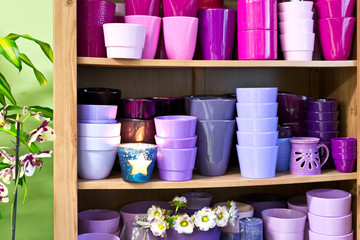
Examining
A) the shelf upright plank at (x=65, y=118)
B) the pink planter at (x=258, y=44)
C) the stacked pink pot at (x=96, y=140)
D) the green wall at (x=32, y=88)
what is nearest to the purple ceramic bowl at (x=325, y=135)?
the pink planter at (x=258, y=44)

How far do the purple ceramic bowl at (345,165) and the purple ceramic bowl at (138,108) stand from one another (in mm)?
616

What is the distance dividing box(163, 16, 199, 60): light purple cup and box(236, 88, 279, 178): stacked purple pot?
0.20m

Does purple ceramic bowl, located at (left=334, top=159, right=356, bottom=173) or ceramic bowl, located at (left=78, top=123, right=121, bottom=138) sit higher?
ceramic bowl, located at (left=78, top=123, right=121, bottom=138)

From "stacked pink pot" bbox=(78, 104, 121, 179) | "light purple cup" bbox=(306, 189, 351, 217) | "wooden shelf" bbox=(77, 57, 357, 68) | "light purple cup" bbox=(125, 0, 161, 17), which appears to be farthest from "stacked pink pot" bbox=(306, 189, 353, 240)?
"light purple cup" bbox=(125, 0, 161, 17)

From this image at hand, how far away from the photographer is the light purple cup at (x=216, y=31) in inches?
56.0

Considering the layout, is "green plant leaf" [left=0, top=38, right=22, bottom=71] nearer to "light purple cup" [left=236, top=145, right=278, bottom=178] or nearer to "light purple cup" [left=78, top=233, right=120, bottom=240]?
"light purple cup" [left=78, top=233, right=120, bottom=240]

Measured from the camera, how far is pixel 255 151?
1.40 m

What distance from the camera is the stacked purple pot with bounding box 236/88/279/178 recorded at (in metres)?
1.40

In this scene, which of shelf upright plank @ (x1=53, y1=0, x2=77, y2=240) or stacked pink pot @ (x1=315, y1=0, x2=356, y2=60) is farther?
stacked pink pot @ (x1=315, y1=0, x2=356, y2=60)

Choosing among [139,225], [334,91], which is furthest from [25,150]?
[334,91]

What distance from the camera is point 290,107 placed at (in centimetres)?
161

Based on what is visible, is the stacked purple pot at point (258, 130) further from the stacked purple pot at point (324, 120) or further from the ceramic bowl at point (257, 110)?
the stacked purple pot at point (324, 120)

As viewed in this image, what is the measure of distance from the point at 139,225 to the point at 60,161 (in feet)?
0.95

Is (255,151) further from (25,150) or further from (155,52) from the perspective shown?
(25,150)
